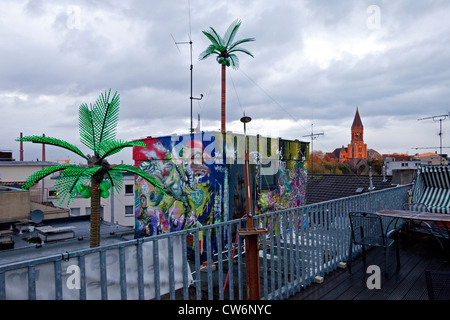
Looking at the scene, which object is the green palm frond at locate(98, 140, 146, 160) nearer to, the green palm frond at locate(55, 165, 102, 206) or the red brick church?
the green palm frond at locate(55, 165, 102, 206)

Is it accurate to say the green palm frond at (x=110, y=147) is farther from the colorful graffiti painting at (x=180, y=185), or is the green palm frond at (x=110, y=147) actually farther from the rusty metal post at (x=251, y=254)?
the colorful graffiti painting at (x=180, y=185)

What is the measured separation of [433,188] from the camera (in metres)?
8.70

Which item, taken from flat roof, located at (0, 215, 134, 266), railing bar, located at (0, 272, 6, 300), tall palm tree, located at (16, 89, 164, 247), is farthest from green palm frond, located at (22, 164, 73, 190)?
flat roof, located at (0, 215, 134, 266)

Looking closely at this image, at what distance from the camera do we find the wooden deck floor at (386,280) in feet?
13.5

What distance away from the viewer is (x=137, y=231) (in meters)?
10.6

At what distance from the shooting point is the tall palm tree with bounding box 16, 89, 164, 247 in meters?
4.57

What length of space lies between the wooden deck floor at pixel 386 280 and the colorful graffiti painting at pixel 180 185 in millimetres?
4054

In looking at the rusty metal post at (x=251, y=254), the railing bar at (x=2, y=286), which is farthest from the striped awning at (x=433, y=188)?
the railing bar at (x=2, y=286)

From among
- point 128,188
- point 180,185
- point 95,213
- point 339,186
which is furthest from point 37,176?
point 128,188

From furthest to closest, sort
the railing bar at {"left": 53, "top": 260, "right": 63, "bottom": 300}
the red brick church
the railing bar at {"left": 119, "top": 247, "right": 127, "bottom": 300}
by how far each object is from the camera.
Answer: the red brick church → the railing bar at {"left": 119, "top": 247, "right": 127, "bottom": 300} → the railing bar at {"left": 53, "top": 260, "right": 63, "bottom": 300}

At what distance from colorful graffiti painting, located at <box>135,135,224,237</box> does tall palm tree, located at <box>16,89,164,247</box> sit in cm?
338

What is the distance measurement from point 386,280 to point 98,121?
17.3 feet

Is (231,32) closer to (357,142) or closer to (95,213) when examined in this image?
(95,213)
